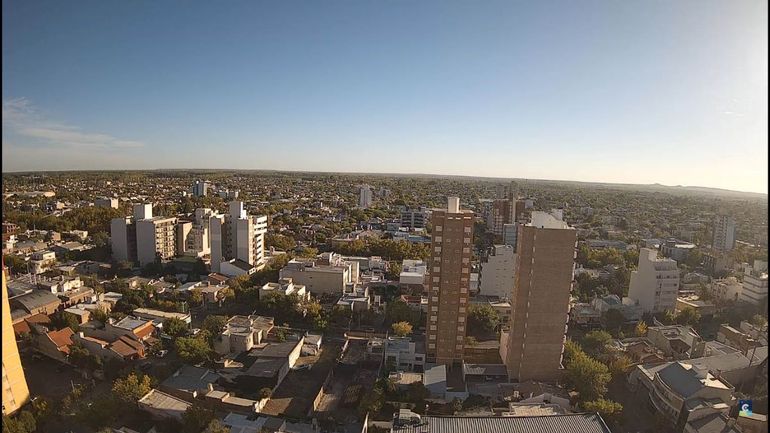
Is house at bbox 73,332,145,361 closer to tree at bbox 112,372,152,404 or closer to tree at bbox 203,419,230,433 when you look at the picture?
tree at bbox 112,372,152,404

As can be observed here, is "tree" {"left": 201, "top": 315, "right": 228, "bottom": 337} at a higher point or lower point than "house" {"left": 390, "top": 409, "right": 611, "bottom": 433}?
lower

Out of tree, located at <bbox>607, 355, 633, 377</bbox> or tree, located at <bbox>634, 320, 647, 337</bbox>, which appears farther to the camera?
tree, located at <bbox>634, 320, 647, 337</bbox>

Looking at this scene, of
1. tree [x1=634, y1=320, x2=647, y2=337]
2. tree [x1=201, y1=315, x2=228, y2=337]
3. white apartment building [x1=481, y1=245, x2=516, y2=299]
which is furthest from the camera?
white apartment building [x1=481, y1=245, x2=516, y2=299]

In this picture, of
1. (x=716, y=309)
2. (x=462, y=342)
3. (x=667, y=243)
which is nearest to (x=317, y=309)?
(x=462, y=342)

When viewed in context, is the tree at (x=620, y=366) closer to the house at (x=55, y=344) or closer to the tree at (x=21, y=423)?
the tree at (x=21, y=423)

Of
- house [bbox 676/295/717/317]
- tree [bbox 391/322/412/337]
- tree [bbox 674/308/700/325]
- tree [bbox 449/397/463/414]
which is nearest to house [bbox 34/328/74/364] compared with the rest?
tree [bbox 391/322/412/337]

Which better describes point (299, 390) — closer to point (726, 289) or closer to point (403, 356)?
point (403, 356)
